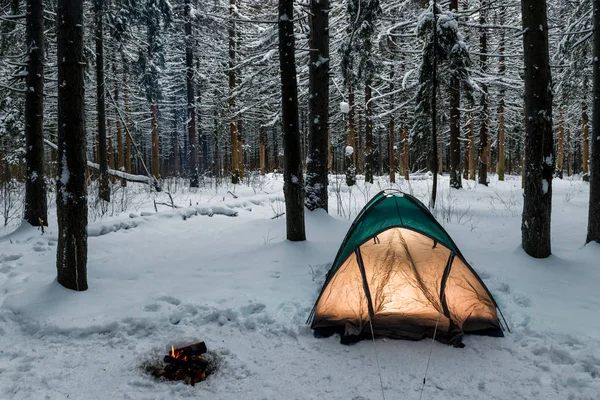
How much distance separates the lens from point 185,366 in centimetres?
328

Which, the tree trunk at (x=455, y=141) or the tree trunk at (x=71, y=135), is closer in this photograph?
the tree trunk at (x=71, y=135)

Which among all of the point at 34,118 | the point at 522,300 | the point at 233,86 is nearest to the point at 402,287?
the point at 522,300

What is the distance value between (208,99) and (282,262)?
20002mm

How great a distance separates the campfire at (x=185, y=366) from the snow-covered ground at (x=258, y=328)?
9 cm

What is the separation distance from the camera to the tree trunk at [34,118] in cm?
757

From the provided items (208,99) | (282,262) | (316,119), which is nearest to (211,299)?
(282,262)

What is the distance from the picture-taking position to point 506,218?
841 centimetres

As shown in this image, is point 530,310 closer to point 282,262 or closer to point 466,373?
point 466,373

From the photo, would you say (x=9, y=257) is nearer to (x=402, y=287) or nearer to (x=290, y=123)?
(x=290, y=123)

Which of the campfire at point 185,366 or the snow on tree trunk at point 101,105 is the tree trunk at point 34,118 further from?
the campfire at point 185,366

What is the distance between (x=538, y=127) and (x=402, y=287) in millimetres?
3142

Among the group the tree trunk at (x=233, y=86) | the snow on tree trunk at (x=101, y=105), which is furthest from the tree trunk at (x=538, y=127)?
the tree trunk at (x=233, y=86)

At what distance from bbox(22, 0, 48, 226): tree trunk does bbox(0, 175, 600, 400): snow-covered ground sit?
1.18 meters

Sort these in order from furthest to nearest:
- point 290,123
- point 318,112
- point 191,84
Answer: point 191,84 → point 318,112 → point 290,123
